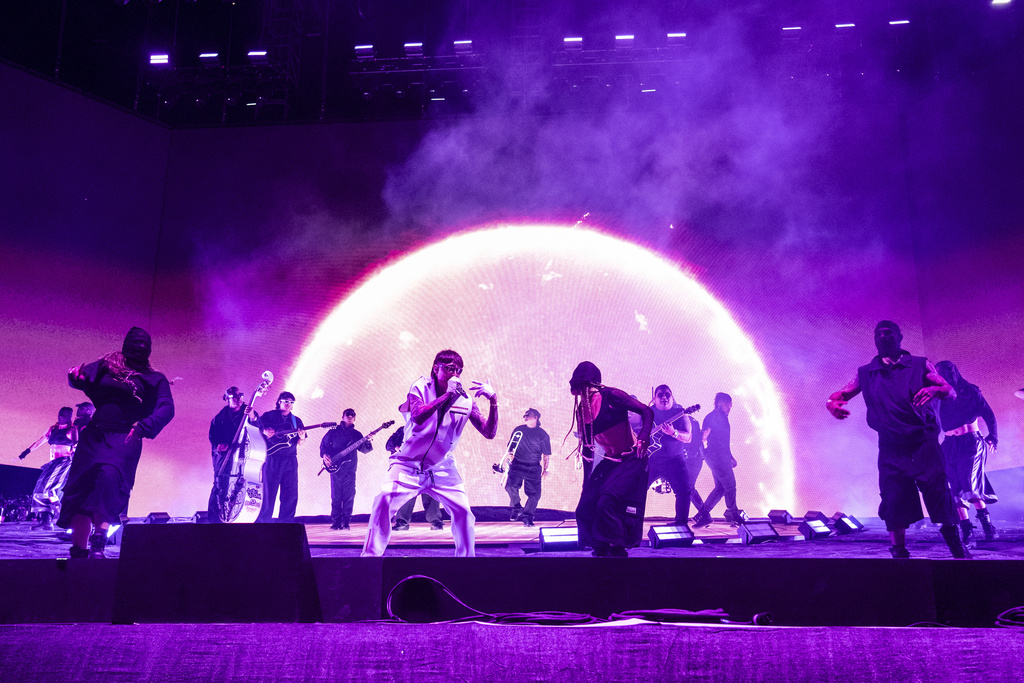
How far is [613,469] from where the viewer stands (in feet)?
18.3

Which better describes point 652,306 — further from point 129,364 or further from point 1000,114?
point 129,364

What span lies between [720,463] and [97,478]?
24.1 ft

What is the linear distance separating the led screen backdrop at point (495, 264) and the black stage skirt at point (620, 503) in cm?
638

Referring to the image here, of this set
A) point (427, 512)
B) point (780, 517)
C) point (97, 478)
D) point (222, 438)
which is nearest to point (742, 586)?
point (97, 478)

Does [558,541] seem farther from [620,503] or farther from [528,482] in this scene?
[528,482]

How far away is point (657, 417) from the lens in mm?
9375

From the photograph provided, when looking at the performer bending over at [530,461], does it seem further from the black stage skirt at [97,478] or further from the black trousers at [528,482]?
the black stage skirt at [97,478]

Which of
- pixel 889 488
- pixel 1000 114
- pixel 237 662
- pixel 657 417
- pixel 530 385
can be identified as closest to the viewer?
pixel 237 662

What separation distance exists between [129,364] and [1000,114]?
11.5 m

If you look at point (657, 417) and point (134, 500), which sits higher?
point (657, 417)

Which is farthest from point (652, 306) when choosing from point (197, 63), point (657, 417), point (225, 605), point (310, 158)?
point (225, 605)

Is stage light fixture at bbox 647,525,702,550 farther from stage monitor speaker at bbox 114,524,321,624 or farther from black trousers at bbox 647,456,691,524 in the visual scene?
stage monitor speaker at bbox 114,524,321,624

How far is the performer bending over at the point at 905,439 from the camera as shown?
17.1 ft

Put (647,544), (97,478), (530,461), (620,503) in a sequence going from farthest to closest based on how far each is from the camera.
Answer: (530,461) → (647,544) → (620,503) → (97,478)
